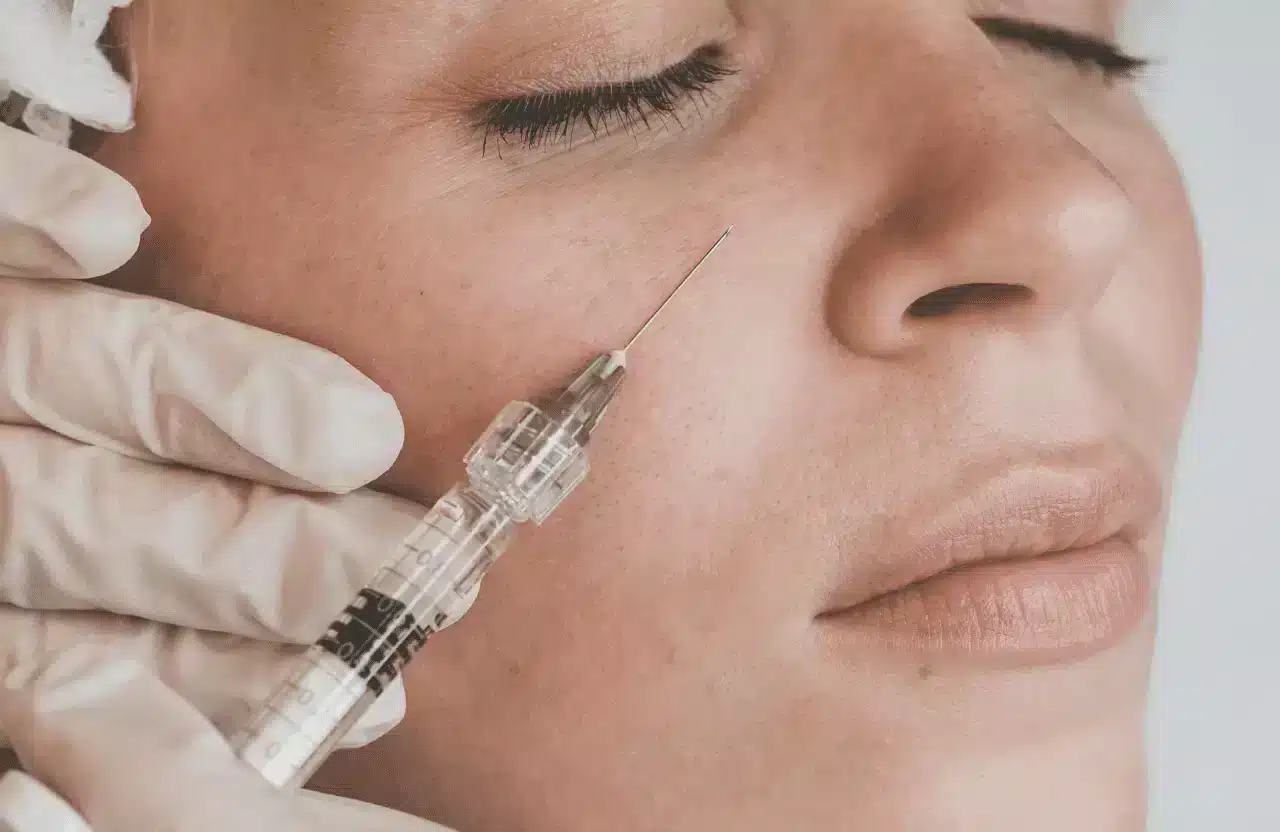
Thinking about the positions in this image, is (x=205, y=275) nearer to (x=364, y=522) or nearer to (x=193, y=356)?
(x=193, y=356)

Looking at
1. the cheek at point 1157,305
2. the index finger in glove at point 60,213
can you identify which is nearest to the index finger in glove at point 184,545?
the index finger in glove at point 60,213

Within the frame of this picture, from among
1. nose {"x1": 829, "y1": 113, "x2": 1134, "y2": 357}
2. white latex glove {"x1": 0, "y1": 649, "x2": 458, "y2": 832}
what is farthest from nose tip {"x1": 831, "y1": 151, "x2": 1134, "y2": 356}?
white latex glove {"x1": 0, "y1": 649, "x2": 458, "y2": 832}

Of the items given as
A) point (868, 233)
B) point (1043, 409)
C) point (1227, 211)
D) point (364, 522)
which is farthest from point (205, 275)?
point (1227, 211)

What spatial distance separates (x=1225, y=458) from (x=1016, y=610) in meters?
0.99

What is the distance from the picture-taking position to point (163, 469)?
829 mm

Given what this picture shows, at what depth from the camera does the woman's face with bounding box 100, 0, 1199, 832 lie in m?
0.76

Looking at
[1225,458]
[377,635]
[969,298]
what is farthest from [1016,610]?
[1225,458]

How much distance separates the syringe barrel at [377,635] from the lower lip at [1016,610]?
27cm

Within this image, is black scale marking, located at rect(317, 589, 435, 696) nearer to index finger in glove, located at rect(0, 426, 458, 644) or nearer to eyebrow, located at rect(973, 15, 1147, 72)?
index finger in glove, located at rect(0, 426, 458, 644)

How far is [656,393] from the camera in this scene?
2.51 feet

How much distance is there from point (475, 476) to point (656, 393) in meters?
0.14

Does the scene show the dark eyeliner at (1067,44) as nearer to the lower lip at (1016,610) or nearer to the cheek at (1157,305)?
the cheek at (1157,305)

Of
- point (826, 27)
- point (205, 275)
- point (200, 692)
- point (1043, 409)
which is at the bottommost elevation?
point (200, 692)

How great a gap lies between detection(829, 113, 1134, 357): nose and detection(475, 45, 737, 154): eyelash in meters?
0.17
